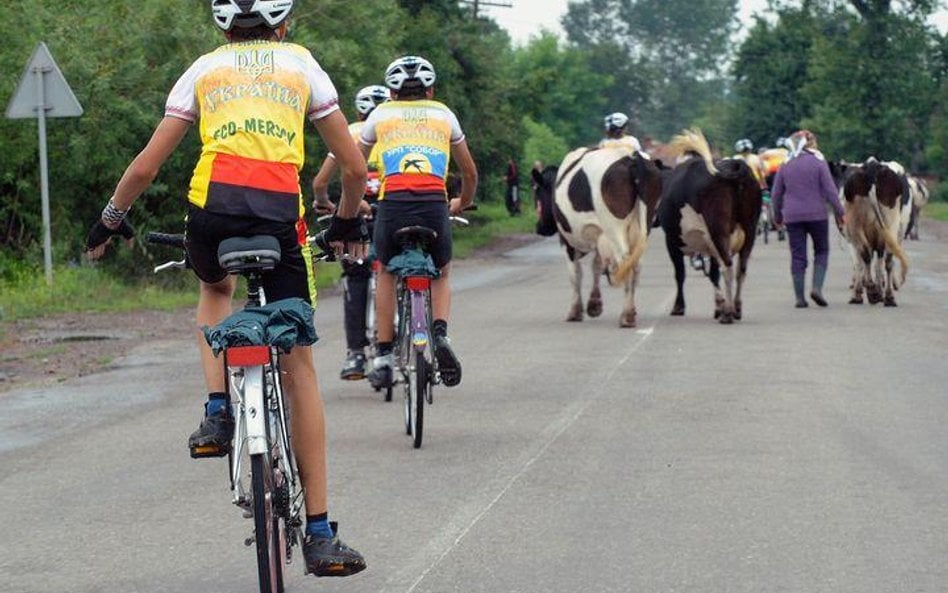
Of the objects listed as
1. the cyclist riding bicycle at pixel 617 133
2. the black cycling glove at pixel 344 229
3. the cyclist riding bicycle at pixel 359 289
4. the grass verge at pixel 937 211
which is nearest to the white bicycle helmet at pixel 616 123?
the cyclist riding bicycle at pixel 617 133

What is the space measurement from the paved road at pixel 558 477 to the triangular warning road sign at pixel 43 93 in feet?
14.4

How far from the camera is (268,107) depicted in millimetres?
6281

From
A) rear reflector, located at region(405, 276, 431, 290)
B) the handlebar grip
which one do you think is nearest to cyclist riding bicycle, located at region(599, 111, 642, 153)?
rear reflector, located at region(405, 276, 431, 290)

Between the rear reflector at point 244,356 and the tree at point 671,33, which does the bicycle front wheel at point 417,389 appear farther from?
the tree at point 671,33

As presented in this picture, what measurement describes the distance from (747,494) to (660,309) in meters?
11.6

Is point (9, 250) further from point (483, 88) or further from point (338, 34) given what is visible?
point (483, 88)

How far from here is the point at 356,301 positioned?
40.8 ft

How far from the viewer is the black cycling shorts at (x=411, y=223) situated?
10.5 meters

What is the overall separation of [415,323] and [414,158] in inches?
38.8

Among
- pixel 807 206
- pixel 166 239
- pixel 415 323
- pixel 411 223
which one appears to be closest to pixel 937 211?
pixel 807 206

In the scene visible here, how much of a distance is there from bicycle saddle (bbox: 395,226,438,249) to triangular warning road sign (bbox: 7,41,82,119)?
9599mm

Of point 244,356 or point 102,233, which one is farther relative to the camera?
point 102,233

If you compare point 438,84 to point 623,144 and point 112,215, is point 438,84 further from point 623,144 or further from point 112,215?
point 112,215

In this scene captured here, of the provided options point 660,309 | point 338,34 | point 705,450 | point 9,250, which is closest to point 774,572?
point 705,450
